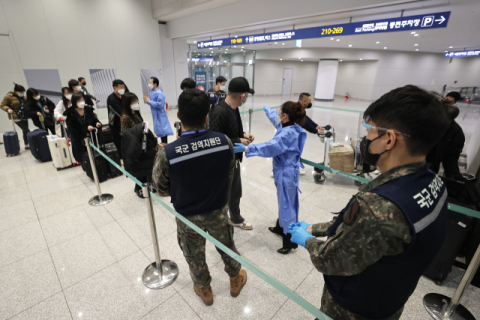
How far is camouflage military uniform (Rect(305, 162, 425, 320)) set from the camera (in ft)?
2.66

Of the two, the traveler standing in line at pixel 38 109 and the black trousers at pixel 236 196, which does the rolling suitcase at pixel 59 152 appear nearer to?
the traveler standing in line at pixel 38 109

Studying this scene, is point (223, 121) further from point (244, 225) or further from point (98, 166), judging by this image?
point (98, 166)

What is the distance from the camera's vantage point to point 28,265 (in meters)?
2.61

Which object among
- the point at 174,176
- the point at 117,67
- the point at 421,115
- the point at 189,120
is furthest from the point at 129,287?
the point at 117,67

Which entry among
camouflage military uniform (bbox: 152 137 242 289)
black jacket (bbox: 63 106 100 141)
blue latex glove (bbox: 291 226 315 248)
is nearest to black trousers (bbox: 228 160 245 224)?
camouflage military uniform (bbox: 152 137 242 289)

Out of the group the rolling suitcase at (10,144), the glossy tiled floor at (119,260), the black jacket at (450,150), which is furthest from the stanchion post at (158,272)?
the rolling suitcase at (10,144)

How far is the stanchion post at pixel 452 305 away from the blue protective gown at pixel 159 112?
542 cm

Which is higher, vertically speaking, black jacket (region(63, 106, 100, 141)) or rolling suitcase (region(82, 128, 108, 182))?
black jacket (region(63, 106, 100, 141))

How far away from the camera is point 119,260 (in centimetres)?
270

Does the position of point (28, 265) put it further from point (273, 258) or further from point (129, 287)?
point (273, 258)

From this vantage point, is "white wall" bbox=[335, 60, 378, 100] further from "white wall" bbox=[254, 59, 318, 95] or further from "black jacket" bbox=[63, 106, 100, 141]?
"black jacket" bbox=[63, 106, 100, 141]

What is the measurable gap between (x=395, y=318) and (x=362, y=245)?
65 centimetres

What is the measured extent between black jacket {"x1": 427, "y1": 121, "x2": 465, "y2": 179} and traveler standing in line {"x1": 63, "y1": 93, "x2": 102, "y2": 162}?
568 cm

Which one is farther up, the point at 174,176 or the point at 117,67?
the point at 117,67
